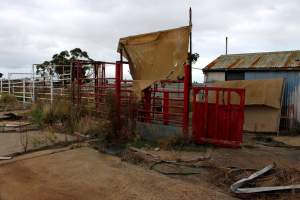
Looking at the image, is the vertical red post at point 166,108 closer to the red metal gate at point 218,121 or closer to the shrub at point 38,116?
the red metal gate at point 218,121

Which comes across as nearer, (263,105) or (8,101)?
(263,105)

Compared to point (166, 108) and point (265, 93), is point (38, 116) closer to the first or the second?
point (166, 108)

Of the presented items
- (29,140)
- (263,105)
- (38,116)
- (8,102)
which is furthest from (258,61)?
(8,102)

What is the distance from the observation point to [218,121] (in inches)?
360

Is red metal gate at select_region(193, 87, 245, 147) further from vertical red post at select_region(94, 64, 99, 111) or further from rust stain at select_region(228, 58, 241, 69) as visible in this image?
rust stain at select_region(228, 58, 241, 69)

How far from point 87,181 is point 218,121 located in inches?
150

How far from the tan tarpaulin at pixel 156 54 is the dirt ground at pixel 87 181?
2800mm

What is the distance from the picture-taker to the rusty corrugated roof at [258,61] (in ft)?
50.0

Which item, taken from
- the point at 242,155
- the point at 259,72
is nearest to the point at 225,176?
the point at 242,155

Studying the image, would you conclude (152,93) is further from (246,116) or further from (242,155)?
(246,116)

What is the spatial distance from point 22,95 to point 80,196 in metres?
16.9

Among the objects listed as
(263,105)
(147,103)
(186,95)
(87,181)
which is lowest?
(87,181)

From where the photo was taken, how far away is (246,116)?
47.1 feet

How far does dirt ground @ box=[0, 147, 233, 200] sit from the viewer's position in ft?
19.5
